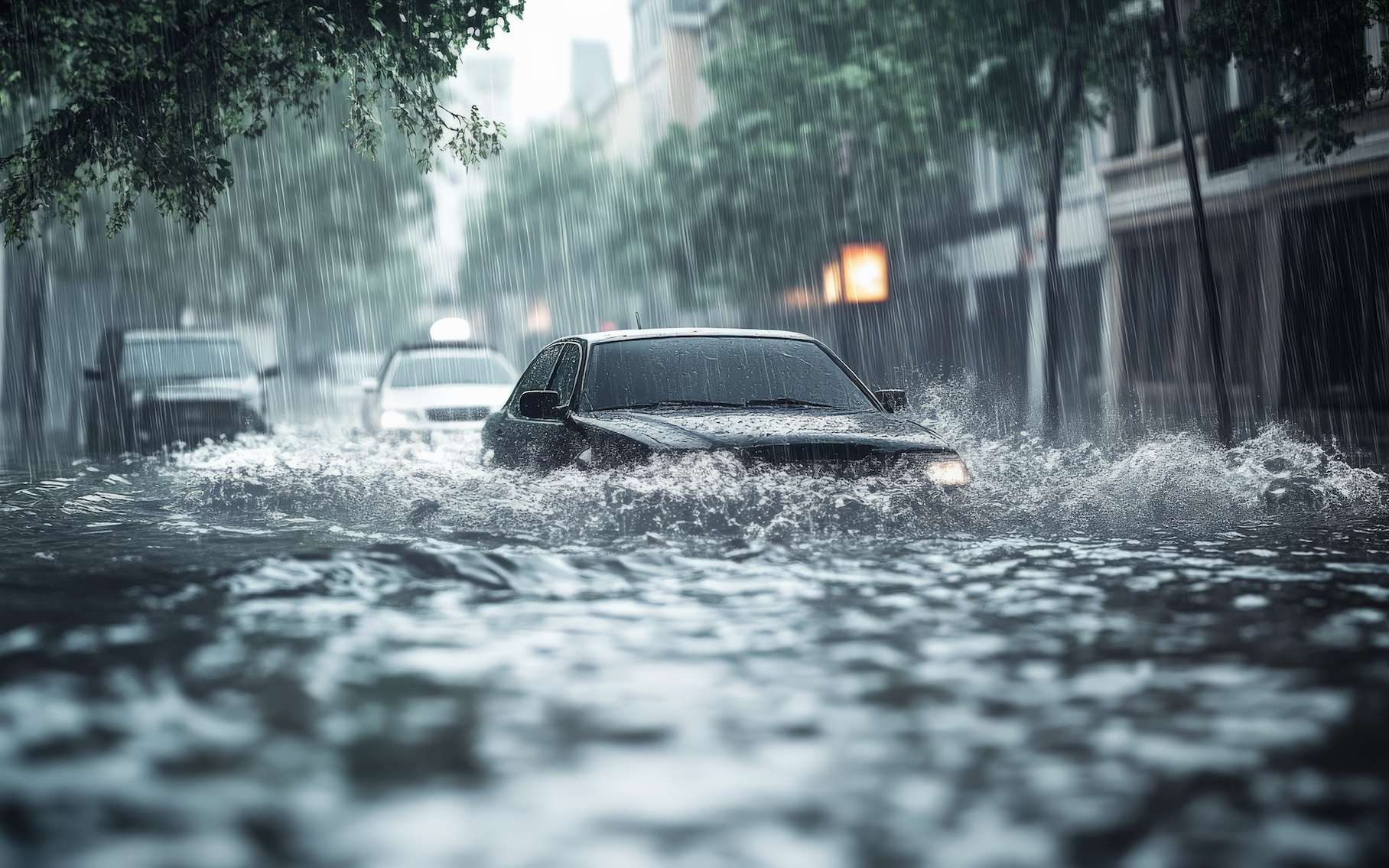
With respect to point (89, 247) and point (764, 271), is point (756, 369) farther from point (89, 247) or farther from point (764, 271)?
point (89, 247)

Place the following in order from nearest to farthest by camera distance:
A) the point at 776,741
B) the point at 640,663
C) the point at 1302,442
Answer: the point at 776,741 → the point at 640,663 → the point at 1302,442

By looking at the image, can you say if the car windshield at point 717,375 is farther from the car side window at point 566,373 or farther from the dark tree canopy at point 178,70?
the dark tree canopy at point 178,70

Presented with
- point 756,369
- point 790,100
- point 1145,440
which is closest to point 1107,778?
point 756,369

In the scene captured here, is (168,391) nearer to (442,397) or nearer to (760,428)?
(442,397)

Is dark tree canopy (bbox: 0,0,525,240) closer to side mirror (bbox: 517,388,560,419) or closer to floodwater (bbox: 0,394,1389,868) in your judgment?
floodwater (bbox: 0,394,1389,868)

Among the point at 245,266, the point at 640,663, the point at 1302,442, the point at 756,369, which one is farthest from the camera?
the point at 245,266

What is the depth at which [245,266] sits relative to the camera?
40000 mm

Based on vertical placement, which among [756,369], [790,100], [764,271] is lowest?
[756,369]

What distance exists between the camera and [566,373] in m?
9.52

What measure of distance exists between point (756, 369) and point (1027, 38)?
1194 cm

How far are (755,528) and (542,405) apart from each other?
6.15ft

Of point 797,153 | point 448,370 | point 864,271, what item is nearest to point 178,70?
point 448,370

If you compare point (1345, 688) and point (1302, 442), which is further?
point (1302, 442)

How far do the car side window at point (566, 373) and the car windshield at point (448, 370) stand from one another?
8.07 m
